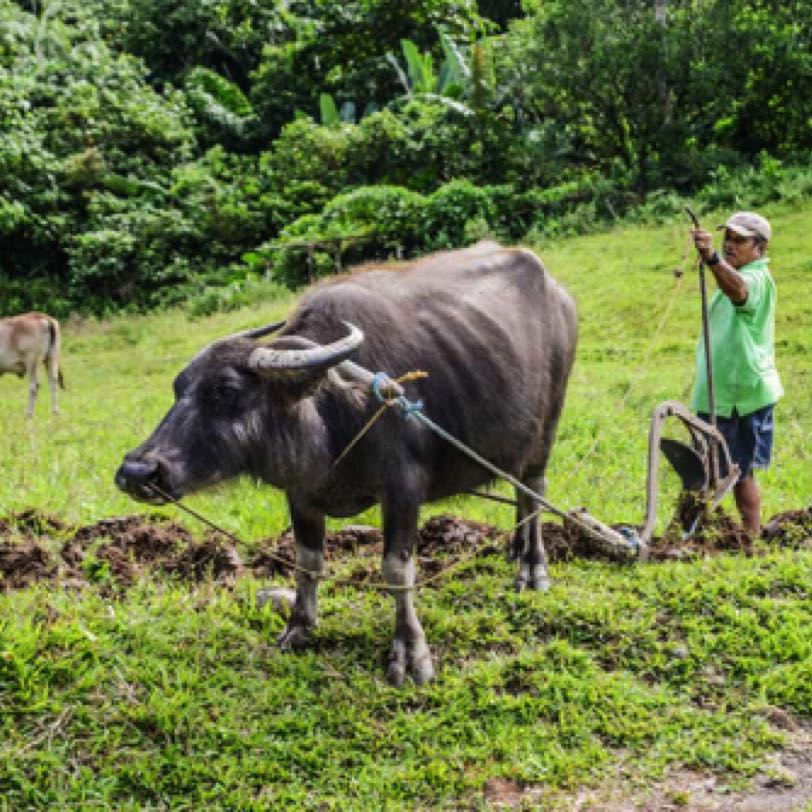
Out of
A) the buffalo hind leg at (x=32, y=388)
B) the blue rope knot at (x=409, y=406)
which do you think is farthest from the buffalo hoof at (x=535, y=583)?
the buffalo hind leg at (x=32, y=388)

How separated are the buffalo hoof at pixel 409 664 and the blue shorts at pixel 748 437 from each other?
2120 mm

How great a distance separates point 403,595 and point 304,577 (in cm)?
44

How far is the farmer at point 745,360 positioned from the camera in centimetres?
459

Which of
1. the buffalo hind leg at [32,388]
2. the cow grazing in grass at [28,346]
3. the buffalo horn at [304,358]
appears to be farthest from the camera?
the cow grazing in grass at [28,346]

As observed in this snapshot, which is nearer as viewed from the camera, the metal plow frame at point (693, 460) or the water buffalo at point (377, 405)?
the water buffalo at point (377, 405)

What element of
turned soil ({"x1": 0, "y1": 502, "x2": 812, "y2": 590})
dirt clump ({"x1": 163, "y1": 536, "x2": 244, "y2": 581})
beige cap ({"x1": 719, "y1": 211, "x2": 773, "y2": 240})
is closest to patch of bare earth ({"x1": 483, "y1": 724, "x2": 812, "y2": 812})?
turned soil ({"x1": 0, "y1": 502, "x2": 812, "y2": 590})

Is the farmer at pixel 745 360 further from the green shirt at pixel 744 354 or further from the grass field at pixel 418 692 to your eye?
the grass field at pixel 418 692

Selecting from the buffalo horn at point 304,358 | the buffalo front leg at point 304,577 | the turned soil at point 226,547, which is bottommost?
the turned soil at point 226,547

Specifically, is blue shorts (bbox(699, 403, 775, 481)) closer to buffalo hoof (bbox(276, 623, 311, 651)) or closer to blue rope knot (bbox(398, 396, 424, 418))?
blue rope knot (bbox(398, 396, 424, 418))

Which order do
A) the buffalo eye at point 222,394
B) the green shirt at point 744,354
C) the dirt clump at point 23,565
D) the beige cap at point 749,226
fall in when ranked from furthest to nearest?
the green shirt at point 744,354 → the beige cap at point 749,226 → the dirt clump at point 23,565 → the buffalo eye at point 222,394

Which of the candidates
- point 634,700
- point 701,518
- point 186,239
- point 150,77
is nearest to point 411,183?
point 186,239

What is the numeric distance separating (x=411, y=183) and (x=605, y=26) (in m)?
4.75

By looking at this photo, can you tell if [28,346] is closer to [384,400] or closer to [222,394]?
[222,394]

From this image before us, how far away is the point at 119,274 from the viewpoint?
64.0 feet
